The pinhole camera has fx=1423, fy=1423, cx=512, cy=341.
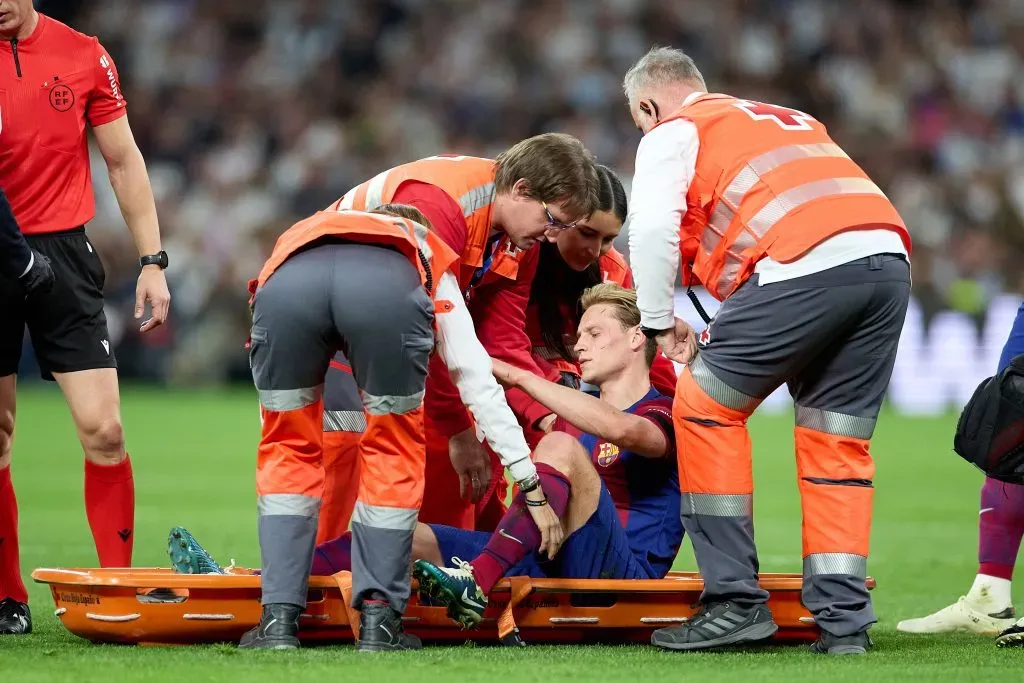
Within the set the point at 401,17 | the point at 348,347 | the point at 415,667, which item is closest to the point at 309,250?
the point at 348,347

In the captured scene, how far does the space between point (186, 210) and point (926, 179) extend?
31.4 ft

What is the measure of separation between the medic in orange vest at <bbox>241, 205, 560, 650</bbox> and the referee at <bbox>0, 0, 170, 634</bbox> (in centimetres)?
103

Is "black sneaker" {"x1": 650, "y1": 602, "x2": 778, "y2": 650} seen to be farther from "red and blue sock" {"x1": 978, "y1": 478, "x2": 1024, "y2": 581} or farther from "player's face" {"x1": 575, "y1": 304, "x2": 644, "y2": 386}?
"red and blue sock" {"x1": 978, "y1": 478, "x2": 1024, "y2": 581}

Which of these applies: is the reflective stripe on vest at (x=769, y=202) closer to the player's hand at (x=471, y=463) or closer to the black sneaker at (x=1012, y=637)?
the player's hand at (x=471, y=463)

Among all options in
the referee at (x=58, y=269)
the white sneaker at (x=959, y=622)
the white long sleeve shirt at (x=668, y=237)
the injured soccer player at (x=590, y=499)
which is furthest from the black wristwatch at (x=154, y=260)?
the white sneaker at (x=959, y=622)

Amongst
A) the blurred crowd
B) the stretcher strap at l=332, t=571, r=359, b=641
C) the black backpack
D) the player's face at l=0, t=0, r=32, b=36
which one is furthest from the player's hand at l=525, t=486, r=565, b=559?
the blurred crowd

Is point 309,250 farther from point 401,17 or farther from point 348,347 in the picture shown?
point 401,17

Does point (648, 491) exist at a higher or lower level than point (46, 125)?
lower

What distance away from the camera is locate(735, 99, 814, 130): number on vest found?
4.71 m

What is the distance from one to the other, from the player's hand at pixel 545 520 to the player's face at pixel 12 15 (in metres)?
2.42

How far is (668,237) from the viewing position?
4.54 meters

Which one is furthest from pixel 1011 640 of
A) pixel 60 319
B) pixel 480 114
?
pixel 480 114

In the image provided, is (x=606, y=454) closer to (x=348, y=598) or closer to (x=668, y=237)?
(x=668, y=237)

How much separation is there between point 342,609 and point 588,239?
1.86 m
